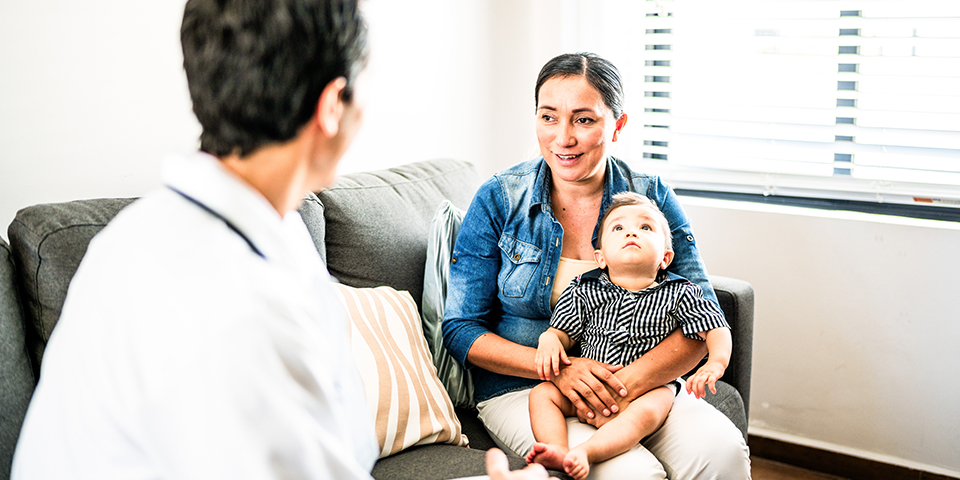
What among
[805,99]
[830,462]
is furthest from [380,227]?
[830,462]

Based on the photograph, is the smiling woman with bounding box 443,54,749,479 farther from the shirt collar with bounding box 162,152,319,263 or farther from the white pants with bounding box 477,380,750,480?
the shirt collar with bounding box 162,152,319,263

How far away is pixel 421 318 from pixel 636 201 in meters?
0.61

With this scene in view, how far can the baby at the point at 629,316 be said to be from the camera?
1.46 metres

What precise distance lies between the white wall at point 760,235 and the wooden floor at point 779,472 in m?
0.10

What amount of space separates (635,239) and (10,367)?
46.2 inches

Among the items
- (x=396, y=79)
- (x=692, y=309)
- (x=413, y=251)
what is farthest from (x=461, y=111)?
(x=692, y=309)

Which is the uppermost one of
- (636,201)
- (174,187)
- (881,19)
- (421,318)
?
(881,19)

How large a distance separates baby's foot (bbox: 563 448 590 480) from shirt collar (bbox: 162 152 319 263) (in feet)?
2.69

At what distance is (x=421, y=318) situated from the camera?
5.74ft

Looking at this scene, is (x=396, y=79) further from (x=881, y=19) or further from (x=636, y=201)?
(x=881, y=19)

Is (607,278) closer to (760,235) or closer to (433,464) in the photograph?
(433,464)

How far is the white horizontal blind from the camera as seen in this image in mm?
2098

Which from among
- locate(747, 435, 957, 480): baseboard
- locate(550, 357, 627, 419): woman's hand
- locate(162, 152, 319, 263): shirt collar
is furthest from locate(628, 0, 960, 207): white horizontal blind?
locate(162, 152, 319, 263): shirt collar

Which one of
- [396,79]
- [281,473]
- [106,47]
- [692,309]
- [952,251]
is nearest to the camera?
[281,473]
